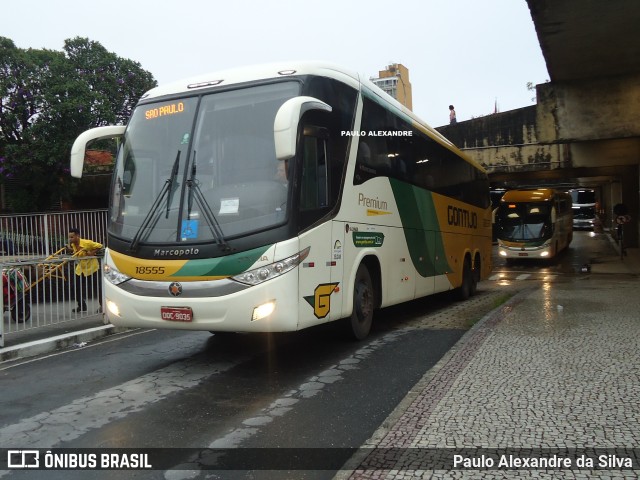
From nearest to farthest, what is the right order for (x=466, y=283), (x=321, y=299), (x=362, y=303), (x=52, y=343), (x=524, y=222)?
1. (x=321, y=299)
2. (x=362, y=303)
3. (x=52, y=343)
4. (x=466, y=283)
5. (x=524, y=222)

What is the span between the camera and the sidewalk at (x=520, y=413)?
347 cm

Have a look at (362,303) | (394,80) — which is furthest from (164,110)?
(394,80)

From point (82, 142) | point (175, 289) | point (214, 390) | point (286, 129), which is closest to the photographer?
point (286, 129)

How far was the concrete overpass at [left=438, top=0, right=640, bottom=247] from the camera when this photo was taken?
1002 centimetres

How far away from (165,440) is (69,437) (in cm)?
79

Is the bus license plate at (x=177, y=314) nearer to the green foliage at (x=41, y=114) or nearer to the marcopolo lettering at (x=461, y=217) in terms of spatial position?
the marcopolo lettering at (x=461, y=217)

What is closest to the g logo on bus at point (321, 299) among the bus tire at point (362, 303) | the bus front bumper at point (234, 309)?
the bus front bumper at point (234, 309)

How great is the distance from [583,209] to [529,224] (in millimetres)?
28594

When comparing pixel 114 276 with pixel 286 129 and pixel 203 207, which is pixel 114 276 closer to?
pixel 203 207

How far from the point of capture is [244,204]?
5773 mm

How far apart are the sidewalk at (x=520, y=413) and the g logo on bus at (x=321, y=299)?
137cm

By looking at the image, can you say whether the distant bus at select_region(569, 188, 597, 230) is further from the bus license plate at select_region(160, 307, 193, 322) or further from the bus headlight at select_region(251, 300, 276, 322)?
the bus license plate at select_region(160, 307, 193, 322)

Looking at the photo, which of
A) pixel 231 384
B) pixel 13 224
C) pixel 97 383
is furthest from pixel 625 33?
pixel 13 224

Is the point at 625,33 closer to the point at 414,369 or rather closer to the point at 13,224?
the point at 414,369
